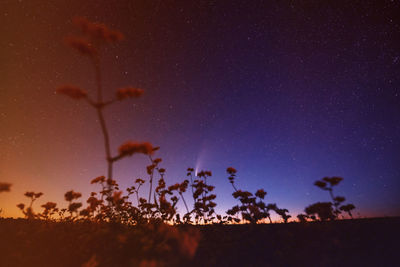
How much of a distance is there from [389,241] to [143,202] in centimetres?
971

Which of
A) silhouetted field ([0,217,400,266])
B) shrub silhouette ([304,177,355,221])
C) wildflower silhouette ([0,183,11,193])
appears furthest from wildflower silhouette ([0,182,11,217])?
shrub silhouette ([304,177,355,221])

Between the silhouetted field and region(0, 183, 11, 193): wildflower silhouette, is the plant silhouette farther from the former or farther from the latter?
region(0, 183, 11, 193): wildflower silhouette

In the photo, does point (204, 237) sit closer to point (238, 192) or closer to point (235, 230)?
point (235, 230)

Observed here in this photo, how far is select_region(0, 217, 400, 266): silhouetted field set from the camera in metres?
6.11

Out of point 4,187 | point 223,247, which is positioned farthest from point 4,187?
point 223,247

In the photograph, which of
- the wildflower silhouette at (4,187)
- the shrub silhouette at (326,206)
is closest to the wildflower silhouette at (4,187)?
the wildflower silhouette at (4,187)

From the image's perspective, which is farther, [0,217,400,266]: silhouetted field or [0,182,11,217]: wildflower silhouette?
[0,217,400,266]: silhouetted field

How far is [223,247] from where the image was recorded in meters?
7.11

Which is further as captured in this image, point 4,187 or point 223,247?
point 223,247

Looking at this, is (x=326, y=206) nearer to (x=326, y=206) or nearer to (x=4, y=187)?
(x=326, y=206)

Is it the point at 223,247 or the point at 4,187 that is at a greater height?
the point at 4,187

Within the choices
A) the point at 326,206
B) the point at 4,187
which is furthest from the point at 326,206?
the point at 4,187

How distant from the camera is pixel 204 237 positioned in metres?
8.24

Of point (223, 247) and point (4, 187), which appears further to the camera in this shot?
point (223, 247)
